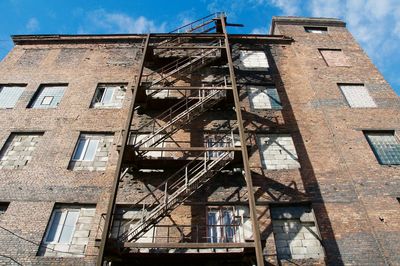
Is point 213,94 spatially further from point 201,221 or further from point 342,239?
point 342,239

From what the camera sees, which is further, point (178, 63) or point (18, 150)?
point (178, 63)

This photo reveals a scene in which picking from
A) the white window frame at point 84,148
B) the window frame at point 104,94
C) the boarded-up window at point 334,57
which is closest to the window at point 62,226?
the white window frame at point 84,148

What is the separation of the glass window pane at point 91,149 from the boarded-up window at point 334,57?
501 inches

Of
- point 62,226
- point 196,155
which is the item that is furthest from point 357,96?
point 62,226

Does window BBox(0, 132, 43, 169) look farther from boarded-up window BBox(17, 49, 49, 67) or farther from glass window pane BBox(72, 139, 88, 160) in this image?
boarded-up window BBox(17, 49, 49, 67)

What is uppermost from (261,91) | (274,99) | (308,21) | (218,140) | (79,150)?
(308,21)

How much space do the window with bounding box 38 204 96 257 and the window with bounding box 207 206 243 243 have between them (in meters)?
3.95

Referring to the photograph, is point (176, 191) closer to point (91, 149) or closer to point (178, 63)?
point (91, 149)

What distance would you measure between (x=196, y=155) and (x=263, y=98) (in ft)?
16.6

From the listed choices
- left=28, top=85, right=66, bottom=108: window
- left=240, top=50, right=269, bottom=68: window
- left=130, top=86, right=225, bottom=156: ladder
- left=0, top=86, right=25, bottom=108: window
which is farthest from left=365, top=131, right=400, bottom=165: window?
left=0, top=86, right=25, bottom=108: window

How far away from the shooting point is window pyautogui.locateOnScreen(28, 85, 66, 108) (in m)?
13.7

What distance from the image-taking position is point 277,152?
11.9 m

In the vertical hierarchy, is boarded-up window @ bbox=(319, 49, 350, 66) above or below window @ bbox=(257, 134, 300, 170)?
above

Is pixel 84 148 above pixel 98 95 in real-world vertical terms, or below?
below
